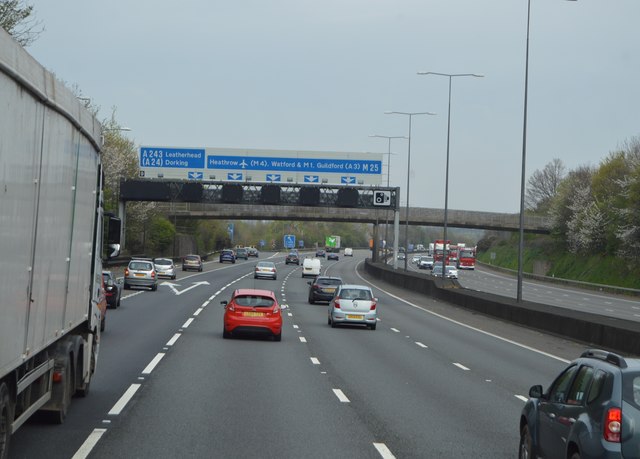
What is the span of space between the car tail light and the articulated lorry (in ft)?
14.5

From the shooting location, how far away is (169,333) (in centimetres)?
2852

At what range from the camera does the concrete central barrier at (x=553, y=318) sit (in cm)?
2733

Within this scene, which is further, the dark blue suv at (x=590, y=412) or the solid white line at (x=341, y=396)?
the solid white line at (x=341, y=396)

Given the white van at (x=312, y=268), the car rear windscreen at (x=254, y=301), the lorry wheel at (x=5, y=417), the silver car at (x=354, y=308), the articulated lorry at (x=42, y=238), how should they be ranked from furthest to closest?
the white van at (x=312, y=268) < the silver car at (x=354, y=308) < the car rear windscreen at (x=254, y=301) < the lorry wheel at (x=5, y=417) < the articulated lorry at (x=42, y=238)

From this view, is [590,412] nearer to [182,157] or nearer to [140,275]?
[140,275]

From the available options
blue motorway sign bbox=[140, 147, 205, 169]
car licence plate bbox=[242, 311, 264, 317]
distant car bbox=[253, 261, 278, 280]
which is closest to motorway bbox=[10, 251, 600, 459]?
car licence plate bbox=[242, 311, 264, 317]

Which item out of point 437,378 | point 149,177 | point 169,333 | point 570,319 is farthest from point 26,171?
point 149,177

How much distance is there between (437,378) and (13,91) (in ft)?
42.7

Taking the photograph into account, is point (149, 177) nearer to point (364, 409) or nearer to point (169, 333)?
point (169, 333)

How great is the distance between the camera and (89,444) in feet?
36.4

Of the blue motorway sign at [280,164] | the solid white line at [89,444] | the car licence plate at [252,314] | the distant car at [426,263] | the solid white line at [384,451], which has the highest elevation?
the blue motorway sign at [280,164]

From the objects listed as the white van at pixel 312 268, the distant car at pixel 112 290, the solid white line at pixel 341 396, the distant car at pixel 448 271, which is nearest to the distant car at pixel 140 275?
the distant car at pixel 112 290

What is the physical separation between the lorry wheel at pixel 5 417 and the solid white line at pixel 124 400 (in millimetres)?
4755

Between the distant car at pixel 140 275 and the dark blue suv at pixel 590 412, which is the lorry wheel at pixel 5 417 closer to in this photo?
the dark blue suv at pixel 590 412
